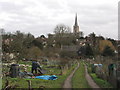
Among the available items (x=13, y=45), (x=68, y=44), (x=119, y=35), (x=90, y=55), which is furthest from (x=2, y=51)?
(x=119, y=35)

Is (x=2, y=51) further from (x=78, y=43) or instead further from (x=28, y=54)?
(x=78, y=43)

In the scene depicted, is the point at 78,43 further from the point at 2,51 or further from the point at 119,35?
the point at 119,35

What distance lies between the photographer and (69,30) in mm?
20641

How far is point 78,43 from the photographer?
19.5 meters

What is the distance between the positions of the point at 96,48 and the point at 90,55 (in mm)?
2666

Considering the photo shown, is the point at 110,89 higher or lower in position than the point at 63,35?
lower

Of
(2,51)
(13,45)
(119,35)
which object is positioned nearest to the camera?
(119,35)

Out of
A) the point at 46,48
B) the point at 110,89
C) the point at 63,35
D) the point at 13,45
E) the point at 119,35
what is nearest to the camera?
the point at 110,89

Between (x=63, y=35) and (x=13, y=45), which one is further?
(x=63, y=35)

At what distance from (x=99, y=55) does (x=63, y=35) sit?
12.3 feet

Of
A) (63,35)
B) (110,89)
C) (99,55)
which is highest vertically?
(63,35)

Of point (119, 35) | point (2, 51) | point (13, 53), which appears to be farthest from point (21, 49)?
point (119, 35)

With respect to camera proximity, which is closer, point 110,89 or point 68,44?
point 110,89

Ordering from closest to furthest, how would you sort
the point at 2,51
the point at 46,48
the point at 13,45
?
the point at 46,48 < the point at 2,51 < the point at 13,45
